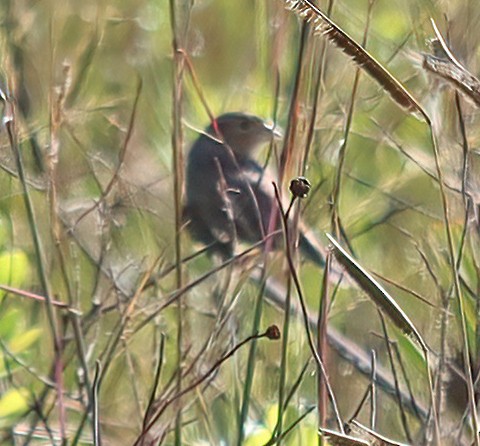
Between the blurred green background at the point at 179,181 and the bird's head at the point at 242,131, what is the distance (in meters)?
0.06

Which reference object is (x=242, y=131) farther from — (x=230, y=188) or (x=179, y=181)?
(x=179, y=181)

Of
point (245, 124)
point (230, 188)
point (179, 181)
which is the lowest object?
point (179, 181)

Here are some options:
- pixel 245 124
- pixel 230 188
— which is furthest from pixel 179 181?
pixel 245 124

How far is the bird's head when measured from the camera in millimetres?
979

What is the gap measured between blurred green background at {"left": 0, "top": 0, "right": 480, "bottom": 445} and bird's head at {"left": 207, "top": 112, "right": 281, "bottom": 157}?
2.2 inches

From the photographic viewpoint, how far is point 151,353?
72 centimetres

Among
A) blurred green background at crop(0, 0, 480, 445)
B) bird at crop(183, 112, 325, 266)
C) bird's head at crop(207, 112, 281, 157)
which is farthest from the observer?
bird's head at crop(207, 112, 281, 157)

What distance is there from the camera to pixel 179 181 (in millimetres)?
582

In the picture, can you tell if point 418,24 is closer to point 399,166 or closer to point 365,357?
point 399,166

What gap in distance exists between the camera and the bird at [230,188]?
0.84m

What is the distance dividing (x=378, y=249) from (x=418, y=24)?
207 millimetres

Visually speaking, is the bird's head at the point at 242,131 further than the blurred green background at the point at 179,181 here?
Yes

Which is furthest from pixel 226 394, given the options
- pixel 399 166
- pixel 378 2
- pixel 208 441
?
pixel 378 2

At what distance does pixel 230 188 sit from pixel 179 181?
298 mm
